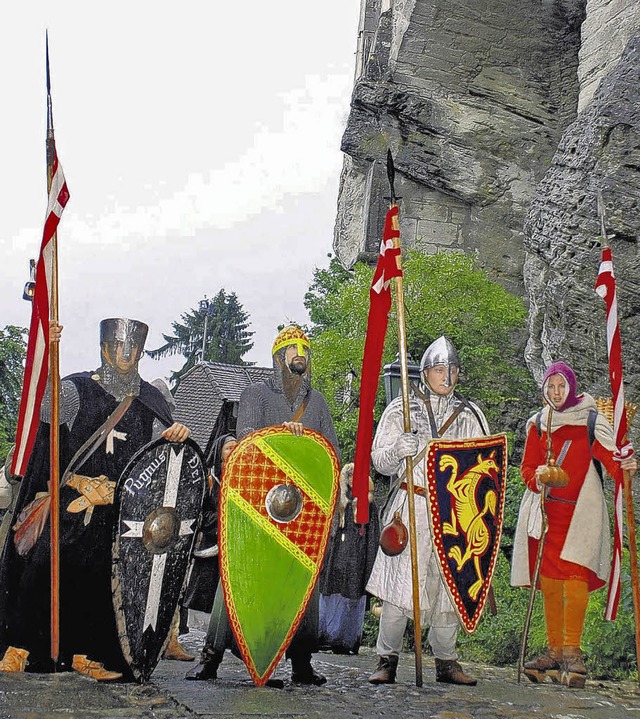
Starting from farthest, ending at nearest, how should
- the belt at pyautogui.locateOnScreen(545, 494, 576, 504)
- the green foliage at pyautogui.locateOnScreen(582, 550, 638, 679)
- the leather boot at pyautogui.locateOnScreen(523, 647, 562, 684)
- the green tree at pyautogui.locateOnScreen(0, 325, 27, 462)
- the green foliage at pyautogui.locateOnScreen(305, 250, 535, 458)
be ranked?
the green tree at pyautogui.locateOnScreen(0, 325, 27, 462)
the green foliage at pyautogui.locateOnScreen(305, 250, 535, 458)
the green foliage at pyautogui.locateOnScreen(582, 550, 638, 679)
the belt at pyautogui.locateOnScreen(545, 494, 576, 504)
the leather boot at pyautogui.locateOnScreen(523, 647, 562, 684)

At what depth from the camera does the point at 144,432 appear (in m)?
5.65

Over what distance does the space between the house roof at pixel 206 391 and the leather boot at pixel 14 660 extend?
1092cm

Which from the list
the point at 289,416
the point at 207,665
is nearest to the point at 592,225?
the point at 289,416

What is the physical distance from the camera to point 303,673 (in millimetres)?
5449

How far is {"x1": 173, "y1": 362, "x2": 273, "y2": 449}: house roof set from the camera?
56.9 ft

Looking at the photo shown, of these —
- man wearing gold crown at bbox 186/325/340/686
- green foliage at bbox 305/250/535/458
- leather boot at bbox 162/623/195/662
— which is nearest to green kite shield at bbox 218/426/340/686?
man wearing gold crown at bbox 186/325/340/686

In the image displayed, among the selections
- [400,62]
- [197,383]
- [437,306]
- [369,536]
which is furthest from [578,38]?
[369,536]

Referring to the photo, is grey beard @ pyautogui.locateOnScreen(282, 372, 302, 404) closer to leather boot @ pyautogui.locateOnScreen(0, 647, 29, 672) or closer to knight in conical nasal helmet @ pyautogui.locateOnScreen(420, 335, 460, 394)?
knight in conical nasal helmet @ pyautogui.locateOnScreen(420, 335, 460, 394)

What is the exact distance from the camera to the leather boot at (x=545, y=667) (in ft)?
19.6

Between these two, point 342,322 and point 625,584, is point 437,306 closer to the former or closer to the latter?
point 342,322

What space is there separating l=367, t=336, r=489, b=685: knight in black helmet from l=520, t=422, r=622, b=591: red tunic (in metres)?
0.69

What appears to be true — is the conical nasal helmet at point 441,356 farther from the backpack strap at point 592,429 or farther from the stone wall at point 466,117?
the stone wall at point 466,117

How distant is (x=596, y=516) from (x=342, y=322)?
926 centimetres

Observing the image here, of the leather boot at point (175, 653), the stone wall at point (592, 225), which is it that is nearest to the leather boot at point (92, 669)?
the leather boot at point (175, 653)
